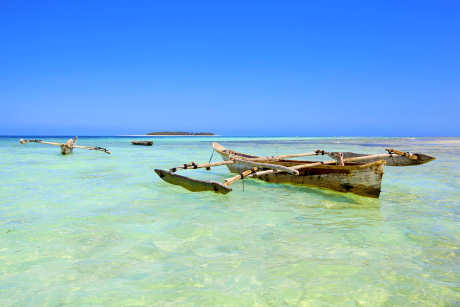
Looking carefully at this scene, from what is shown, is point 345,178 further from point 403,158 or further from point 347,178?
point 403,158

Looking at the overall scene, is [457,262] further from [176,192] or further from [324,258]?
[176,192]

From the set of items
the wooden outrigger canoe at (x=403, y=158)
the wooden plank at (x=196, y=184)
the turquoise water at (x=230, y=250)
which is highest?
the wooden outrigger canoe at (x=403, y=158)

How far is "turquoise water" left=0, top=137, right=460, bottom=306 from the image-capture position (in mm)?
2592

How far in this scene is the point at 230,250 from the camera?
3.57 meters

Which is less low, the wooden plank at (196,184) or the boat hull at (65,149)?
the wooden plank at (196,184)

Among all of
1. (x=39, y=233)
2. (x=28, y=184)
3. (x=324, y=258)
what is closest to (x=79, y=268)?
(x=39, y=233)

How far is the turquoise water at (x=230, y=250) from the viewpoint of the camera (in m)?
2.59

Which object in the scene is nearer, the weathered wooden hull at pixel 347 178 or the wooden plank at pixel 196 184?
the wooden plank at pixel 196 184

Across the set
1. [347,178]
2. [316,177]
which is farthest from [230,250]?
[316,177]

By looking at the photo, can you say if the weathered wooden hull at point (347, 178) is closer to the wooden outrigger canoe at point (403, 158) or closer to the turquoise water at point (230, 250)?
the turquoise water at point (230, 250)

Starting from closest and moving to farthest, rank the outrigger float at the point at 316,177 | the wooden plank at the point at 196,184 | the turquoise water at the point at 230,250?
the turquoise water at the point at 230,250 < the wooden plank at the point at 196,184 < the outrigger float at the point at 316,177

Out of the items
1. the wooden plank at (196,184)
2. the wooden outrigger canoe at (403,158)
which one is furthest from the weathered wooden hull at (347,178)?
the wooden outrigger canoe at (403,158)

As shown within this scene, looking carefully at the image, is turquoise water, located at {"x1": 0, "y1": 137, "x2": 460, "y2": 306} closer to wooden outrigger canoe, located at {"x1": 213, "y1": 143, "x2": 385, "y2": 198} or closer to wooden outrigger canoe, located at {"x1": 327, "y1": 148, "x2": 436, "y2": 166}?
wooden outrigger canoe, located at {"x1": 213, "y1": 143, "x2": 385, "y2": 198}

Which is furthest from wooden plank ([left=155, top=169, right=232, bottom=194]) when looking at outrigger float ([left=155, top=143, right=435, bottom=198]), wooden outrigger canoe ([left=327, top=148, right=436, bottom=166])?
wooden outrigger canoe ([left=327, top=148, right=436, bottom=166])
